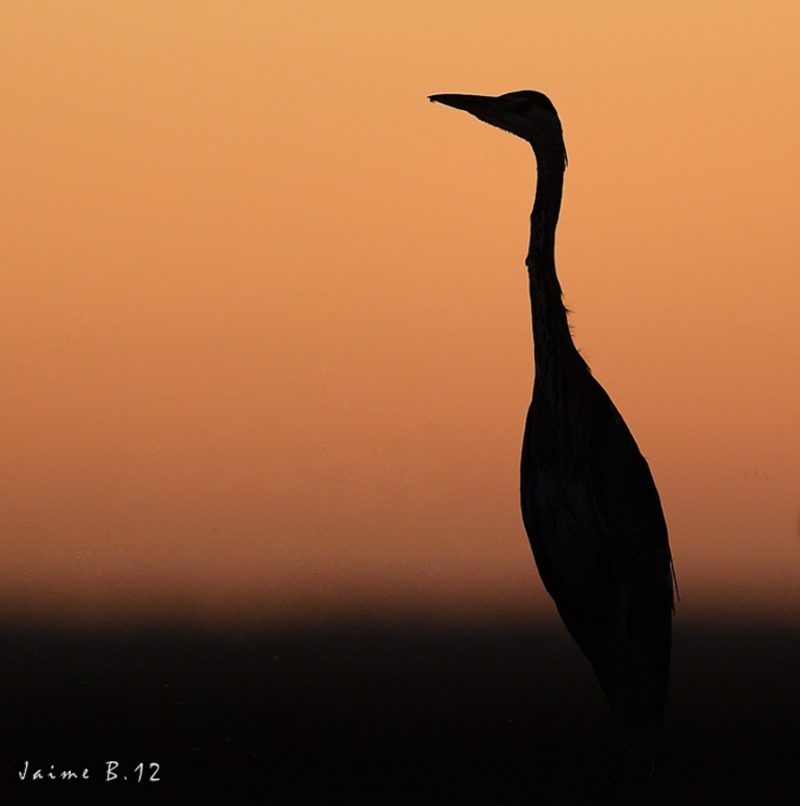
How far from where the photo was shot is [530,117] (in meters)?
7.95

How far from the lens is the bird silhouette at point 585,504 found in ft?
25.3


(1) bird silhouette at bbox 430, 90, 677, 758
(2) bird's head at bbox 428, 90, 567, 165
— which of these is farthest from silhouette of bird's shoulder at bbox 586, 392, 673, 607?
(2) bird's head at bbox 428, 90, 567, 165

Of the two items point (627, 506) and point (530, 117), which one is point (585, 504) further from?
point (530, 117)

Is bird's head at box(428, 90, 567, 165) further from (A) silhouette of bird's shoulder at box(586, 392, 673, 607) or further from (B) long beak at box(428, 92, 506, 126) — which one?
(A) silhouette of bird's shoulder at box(586, 392, 673, 607)

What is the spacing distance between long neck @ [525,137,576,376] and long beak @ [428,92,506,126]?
35 cm

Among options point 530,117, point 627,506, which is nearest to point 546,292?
point 530,117

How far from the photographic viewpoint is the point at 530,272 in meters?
7.76

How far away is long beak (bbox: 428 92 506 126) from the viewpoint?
800 centimetres

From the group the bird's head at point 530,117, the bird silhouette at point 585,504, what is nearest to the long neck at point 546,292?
the bird silhouette at point 585,504

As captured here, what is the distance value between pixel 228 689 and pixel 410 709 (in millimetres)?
833

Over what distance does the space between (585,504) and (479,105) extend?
1666 millimetres

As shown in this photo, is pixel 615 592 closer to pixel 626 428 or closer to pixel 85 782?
pixel 626 428

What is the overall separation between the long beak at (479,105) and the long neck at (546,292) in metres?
0.35

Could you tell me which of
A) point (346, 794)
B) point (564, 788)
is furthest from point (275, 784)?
point (564, 788)
